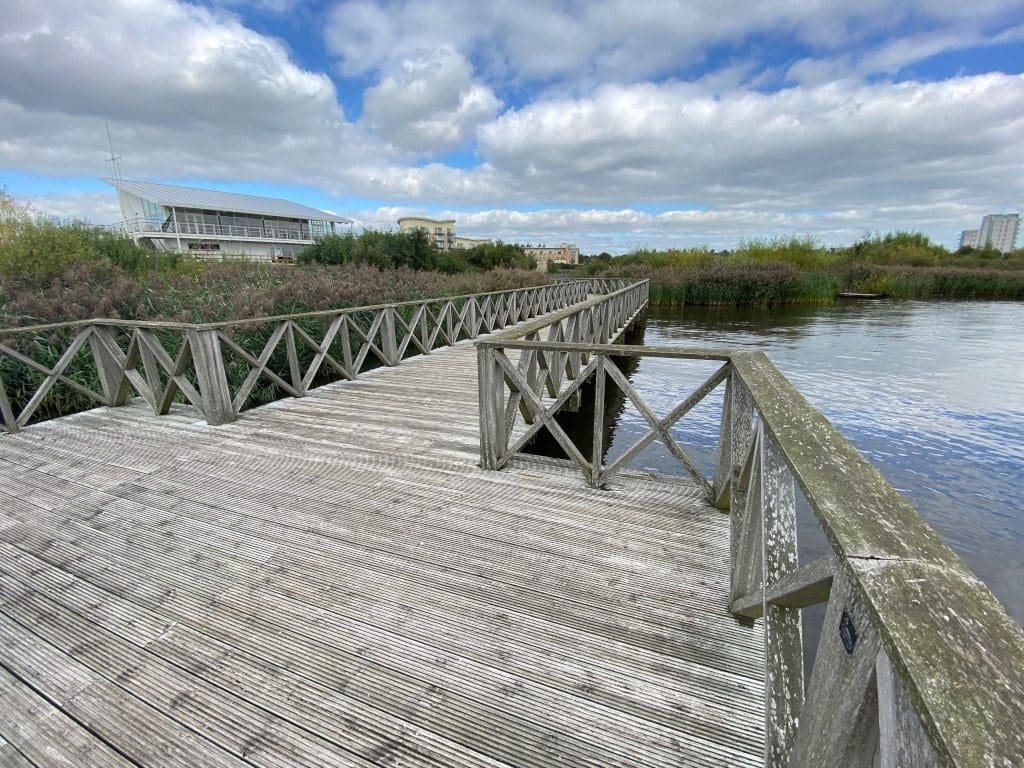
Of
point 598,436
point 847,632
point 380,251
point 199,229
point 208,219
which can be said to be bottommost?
point 598,436

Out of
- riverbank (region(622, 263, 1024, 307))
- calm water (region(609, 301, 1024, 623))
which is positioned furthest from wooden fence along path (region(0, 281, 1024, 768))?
riverbank (region(622, 263, 1024, 307))

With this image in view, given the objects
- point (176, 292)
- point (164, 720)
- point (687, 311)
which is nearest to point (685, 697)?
point (164, 720)

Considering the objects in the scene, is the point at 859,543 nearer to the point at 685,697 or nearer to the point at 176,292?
the point at 685,697

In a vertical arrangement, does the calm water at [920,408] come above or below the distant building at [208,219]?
below

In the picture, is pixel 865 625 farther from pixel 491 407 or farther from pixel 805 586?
pixel 491 407

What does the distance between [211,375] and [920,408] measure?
31.5ft

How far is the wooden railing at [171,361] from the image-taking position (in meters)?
4.31

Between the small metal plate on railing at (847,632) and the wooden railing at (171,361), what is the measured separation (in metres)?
4.72

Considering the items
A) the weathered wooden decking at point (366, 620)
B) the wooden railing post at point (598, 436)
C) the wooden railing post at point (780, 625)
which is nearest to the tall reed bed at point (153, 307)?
the weathered wooden decking at point (366, 620)

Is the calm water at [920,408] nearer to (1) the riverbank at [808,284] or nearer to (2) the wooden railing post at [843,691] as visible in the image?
(2) the wooden railing post at [843,691]

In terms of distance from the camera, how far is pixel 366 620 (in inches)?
75.7

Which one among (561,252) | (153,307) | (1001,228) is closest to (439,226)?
(561,252)

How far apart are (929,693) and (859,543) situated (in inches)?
13.9

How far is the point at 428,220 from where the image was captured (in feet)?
305
